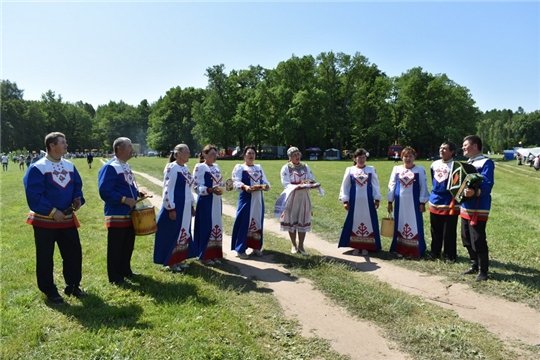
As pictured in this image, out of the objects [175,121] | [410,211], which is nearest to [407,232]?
[410,211]

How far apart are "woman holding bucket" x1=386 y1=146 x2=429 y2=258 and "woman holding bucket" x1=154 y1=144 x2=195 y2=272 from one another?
12.8 feet

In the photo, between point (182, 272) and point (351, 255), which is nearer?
point (182, 272)

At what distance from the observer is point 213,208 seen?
6.85 metres

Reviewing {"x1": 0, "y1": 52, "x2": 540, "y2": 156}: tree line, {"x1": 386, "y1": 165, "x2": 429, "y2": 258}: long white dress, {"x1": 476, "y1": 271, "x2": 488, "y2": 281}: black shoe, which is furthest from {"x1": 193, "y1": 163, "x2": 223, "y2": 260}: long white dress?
{"x1": 0, "y1": 52, "x2": 540, "y2": 156}: tree line

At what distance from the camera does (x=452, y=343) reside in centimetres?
395

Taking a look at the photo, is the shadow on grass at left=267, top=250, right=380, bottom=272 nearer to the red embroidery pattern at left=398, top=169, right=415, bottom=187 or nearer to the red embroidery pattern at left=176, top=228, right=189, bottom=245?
the red embroidery pattern at left=398, top=169, right=415, bottom=187

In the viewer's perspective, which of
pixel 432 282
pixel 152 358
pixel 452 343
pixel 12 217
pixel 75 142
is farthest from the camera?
pixel 75 142

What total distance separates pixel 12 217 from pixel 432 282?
11.6m

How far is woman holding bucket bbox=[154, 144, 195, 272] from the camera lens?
6086mm

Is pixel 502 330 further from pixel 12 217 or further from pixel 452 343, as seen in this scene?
pixel 12 217

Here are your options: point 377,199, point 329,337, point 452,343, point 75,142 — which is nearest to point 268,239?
point 377,199

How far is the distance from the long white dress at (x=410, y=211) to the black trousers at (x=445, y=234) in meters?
0.23

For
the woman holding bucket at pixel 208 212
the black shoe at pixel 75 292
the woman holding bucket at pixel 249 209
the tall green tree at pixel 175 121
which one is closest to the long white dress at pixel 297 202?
the woman holding bucket at pixel 249 209

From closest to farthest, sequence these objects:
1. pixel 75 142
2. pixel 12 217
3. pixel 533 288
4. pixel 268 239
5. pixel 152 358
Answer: pixel 152 358, pixel 533 288, pixel 268 239, pixel 12 217, pixel 75 142
